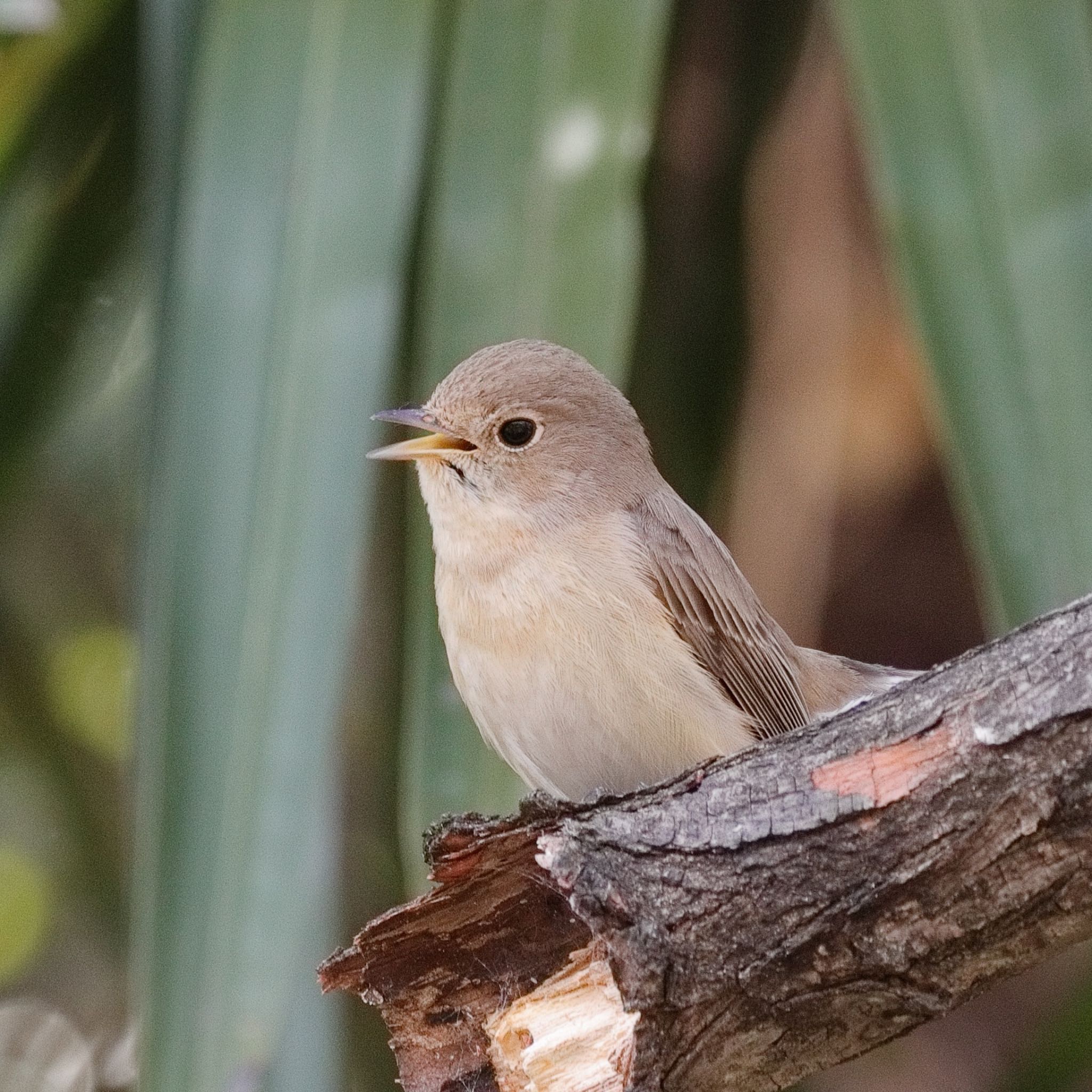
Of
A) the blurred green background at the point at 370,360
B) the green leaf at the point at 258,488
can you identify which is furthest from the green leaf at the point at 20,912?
the green leaf at the point at 258,488

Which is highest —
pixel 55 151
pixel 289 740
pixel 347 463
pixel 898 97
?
pixel 55 151

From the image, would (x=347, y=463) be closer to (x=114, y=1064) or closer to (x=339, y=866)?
(x=339, y=866)

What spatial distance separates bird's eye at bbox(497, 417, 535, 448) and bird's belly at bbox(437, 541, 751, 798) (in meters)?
0.33

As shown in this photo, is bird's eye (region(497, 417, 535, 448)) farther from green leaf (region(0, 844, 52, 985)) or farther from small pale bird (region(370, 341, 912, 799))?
green leaf (region(0, 844, 52, 985))

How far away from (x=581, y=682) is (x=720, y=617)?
43 centimetres

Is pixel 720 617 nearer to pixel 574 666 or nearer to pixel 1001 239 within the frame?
pixel 574 666

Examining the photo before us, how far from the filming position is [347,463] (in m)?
2.74

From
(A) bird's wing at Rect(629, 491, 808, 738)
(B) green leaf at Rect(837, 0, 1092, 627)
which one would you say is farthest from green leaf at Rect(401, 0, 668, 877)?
(B) green leaf at Rect(837, 0, 1092, 627)

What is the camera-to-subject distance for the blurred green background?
8.35 ft

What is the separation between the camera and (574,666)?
266cm

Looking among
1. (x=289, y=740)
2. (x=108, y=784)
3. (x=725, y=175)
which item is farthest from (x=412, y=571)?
(x=108, y=784)

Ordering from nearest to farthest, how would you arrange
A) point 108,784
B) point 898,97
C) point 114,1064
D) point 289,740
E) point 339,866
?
point 289,740 → point 898,97 → point 339,866 → point 114,1064 → point 108,784

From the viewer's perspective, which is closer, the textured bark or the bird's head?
the textured bark

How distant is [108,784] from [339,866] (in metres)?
1.45
